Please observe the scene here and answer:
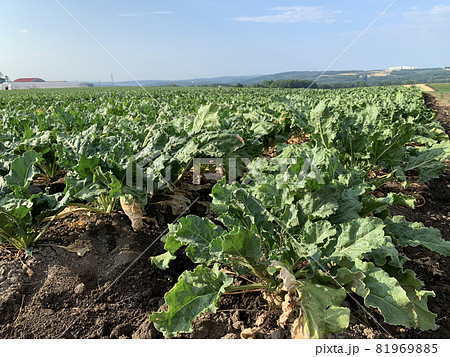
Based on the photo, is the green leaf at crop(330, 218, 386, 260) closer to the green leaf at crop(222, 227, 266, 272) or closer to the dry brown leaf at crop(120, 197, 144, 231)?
the green leaf at crop(222, 227, 266, 272)

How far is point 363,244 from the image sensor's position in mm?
2057

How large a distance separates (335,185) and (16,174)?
109 inches

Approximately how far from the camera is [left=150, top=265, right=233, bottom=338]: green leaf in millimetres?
1913

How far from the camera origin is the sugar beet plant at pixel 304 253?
1.92m

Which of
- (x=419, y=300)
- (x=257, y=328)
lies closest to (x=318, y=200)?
(x=419, y=300)

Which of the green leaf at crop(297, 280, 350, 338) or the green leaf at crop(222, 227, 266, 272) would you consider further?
the green leaf at crop(222, 227, 266, 272)

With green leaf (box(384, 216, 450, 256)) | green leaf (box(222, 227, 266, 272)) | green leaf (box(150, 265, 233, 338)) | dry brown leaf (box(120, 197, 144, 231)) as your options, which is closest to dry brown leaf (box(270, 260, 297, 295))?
green leaf (box(222, 227, 266, 272))

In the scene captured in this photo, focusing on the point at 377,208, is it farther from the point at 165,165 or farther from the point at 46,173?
the point at 46,173

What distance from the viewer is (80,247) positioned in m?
2.93

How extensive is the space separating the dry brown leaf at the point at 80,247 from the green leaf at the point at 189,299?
1.27 meters

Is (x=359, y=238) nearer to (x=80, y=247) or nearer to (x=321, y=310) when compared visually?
(x=321, y=310)

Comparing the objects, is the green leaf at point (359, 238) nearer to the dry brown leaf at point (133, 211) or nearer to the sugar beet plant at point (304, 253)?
the sugar beet plant at point (304, 253)

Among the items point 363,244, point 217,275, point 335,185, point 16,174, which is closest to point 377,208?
point 335,185

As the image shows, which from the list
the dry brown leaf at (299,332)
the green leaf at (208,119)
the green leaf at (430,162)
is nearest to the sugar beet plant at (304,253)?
the dry brown leaf at (299,332)
